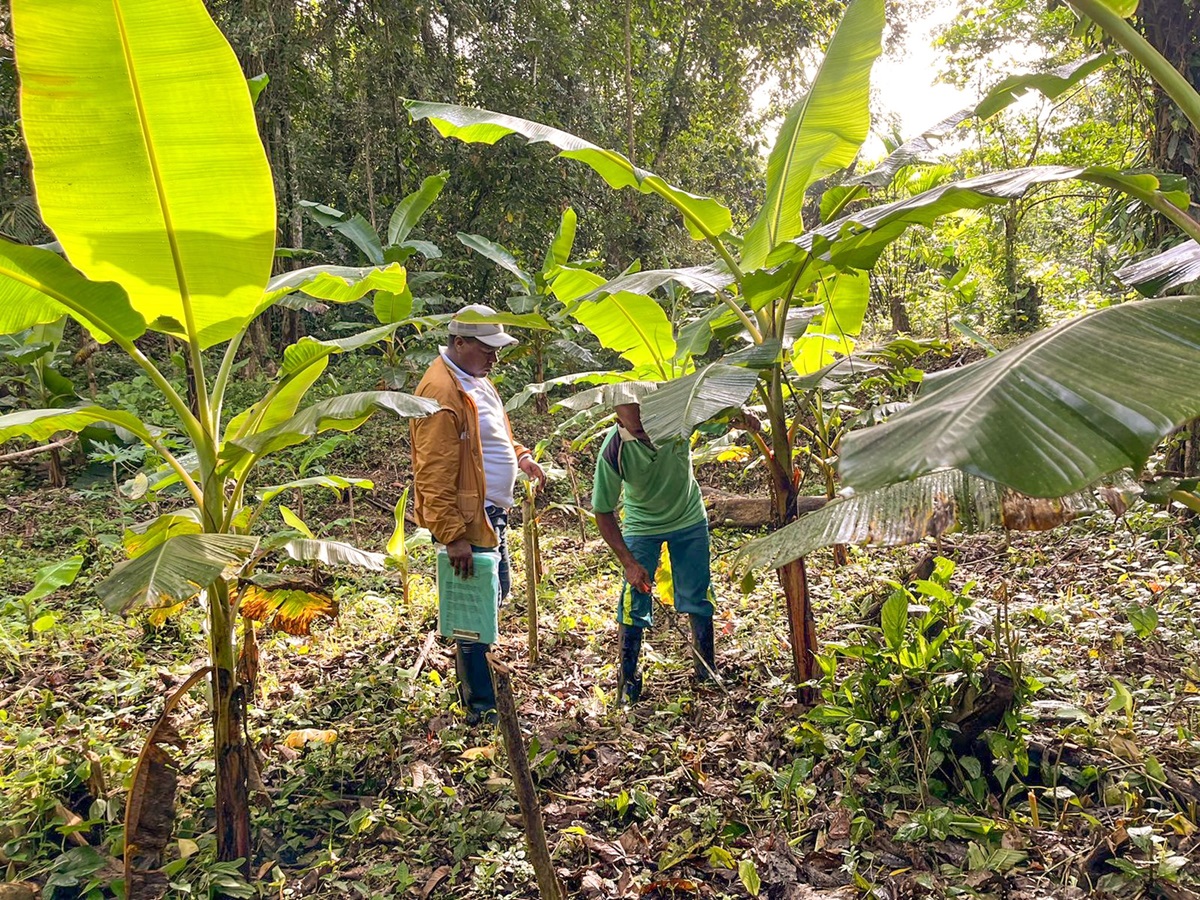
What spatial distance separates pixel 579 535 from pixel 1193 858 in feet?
15.8

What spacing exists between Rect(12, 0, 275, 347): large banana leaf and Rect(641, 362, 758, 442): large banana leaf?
1200 millimetres

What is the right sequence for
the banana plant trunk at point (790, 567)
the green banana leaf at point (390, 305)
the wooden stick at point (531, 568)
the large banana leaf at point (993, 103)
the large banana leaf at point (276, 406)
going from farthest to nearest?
1. the green banana leaf at point (390, 305)
2. the wooden stick at point (531, 568)
3. the banana plant trunk at point (790, 567)
4. the large banana leaf at point (276, 406)
5. the large banana leaf at point (993, 103)

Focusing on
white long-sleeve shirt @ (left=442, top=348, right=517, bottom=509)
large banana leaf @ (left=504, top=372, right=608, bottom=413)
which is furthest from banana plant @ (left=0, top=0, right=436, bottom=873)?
large banana leaf @ (left=504, top=372, right=608, bottom=413)

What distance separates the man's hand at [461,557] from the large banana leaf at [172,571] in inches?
48.6

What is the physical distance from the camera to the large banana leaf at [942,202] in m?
1.69

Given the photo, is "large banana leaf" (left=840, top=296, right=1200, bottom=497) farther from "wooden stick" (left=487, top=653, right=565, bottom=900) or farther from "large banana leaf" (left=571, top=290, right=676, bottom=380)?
"large banana leaf" (left=571, top=290, right=676, bottom=380)

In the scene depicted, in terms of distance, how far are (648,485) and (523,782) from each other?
1.73 metres

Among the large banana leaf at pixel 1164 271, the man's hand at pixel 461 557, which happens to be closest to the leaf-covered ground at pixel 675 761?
the man's hand at pixel 461 557

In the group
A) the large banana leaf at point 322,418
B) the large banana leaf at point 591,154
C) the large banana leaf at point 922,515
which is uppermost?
the large banana leaf at point 591,154

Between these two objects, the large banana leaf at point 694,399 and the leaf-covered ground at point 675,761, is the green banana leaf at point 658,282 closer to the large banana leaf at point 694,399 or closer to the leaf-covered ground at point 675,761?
the large banana leaf at point 694,399

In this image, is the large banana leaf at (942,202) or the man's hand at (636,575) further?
the man's hand at (636,575)

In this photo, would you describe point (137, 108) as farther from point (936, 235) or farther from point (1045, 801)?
point (936, 235)

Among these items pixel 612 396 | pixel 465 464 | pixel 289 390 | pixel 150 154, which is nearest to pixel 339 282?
pixel 289 390

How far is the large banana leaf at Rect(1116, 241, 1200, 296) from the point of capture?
1.92 metres
